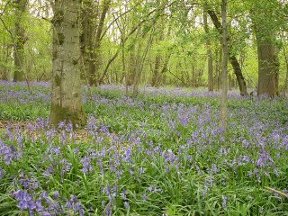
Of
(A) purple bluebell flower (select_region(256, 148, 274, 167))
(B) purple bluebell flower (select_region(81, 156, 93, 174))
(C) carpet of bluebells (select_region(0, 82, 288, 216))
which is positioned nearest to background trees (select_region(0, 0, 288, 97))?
(C) carpet of bluebells (select_region(0, 82, 288, 216))

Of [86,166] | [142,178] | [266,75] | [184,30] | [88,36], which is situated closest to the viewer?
[86,166]

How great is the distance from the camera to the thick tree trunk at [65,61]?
24.3ft

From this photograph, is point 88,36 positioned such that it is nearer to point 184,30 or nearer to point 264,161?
point 184,30

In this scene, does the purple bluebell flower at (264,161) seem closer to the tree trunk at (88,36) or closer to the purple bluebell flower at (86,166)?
the purple bluebell flower at (86,166)

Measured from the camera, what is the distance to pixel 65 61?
7.45 metres

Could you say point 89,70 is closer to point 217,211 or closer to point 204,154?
point 204,154

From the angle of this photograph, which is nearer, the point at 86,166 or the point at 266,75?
the point at 86,166

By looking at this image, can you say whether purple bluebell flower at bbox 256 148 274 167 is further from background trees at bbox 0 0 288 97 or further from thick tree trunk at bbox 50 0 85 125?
thick tree trunk at bbox 50 0 85 125

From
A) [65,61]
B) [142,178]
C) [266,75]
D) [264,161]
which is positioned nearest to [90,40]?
[266,75]

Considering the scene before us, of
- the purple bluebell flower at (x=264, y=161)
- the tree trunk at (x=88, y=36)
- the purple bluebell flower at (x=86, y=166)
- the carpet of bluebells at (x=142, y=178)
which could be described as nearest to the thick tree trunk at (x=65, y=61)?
the carpet of bluebells at (x=142, y=178)

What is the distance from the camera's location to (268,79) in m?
15.5

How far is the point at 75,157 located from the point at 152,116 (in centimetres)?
490

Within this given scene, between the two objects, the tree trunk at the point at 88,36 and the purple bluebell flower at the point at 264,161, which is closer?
the purple bluebell flower at the point at 264,161

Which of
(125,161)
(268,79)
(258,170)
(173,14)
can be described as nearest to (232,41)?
(173,14)
